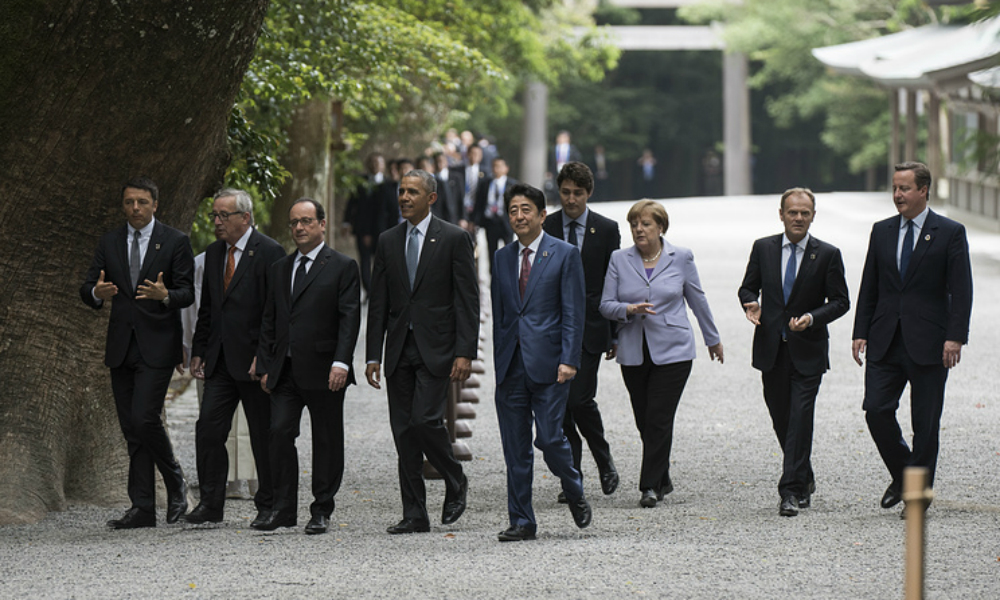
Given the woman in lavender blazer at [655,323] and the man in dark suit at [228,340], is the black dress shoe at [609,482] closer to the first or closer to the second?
the woman in lavender blazer at [655,323]

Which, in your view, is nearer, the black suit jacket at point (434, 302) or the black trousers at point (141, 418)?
the black suit jacket at point (434, 302)

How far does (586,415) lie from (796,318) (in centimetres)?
138

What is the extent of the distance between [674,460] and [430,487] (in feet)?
5.36

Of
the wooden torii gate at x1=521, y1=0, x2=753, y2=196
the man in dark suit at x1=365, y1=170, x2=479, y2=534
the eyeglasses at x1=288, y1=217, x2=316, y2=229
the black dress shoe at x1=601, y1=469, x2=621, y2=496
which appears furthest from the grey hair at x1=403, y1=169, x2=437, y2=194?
the wooden torii gate at x1=521, y1=0, x2=753, y2=196

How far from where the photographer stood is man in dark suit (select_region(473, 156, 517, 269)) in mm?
20000

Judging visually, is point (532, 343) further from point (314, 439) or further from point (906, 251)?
point (906, 251)

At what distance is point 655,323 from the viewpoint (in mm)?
7762

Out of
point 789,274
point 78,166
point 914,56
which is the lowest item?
point 789,274

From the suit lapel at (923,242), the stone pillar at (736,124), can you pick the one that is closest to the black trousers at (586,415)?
the suit lapel at (923,242)

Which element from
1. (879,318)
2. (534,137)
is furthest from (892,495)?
(534,137)

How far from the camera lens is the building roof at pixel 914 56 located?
2544cm

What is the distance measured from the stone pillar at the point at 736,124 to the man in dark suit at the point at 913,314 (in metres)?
37.7

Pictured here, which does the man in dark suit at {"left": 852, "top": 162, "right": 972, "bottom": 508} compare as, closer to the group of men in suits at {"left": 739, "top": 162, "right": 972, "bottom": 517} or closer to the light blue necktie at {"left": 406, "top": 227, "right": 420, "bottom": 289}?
the group of men in suits at {"left": 739, "top": 162, "right": 972, "bottom": 517}

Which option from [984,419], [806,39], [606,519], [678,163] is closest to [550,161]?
[678,163]
